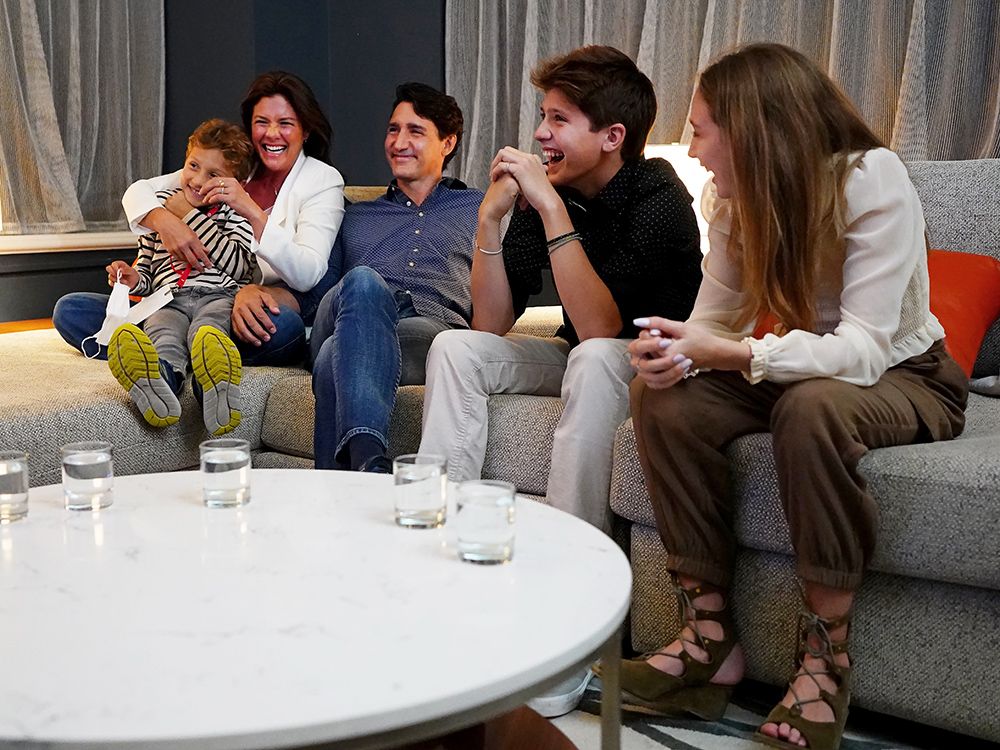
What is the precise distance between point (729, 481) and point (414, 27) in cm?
285

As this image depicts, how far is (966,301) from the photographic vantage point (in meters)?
→ 2.03

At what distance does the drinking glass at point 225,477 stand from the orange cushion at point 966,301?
4.20 feet

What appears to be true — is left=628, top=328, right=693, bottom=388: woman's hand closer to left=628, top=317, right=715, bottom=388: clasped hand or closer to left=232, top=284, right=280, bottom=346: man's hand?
left=628, top=317, right=715, bottom=388: clasped hand

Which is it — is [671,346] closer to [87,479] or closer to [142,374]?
[87,479]

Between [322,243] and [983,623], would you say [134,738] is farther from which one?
[322,243]

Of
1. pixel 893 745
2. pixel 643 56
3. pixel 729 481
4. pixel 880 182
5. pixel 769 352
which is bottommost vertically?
pixel 893 745

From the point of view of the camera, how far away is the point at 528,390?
7.10 ft

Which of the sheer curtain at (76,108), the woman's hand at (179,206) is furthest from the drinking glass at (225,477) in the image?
the sheer curtain at (76,108)

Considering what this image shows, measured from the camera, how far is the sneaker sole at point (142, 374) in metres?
2.15

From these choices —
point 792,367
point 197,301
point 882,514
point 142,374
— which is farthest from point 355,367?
point 882,514

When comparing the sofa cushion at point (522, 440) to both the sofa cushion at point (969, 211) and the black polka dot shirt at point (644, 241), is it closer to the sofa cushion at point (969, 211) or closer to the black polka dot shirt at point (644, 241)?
the black polka dot shirt at point (644, 241)

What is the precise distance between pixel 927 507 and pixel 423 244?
4.81 ft

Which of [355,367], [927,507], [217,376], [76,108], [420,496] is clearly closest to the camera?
[420,496]

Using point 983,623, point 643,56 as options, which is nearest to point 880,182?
point 983,623
